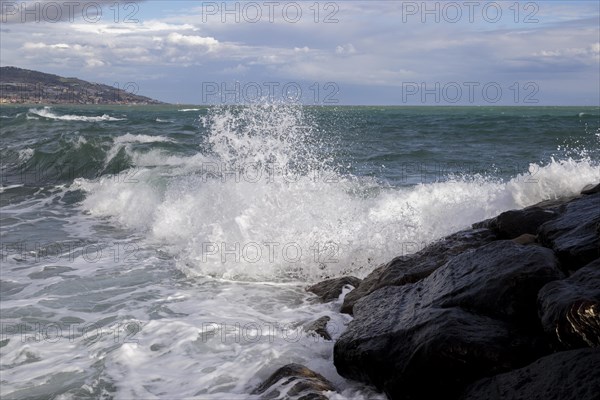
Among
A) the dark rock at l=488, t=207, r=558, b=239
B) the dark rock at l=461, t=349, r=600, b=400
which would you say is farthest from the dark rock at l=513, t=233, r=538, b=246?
the dark rock at l=461, t=349, r=600, b=400

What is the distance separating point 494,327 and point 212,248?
520cm

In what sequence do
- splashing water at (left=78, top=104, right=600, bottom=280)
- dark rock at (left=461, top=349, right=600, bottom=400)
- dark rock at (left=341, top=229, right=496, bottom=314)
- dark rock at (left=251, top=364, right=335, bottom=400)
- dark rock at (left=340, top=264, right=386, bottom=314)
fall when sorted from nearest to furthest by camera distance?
dark rock at (left=461, top=349, right=600, bottom=400), dark rock at (left=251, top=364, right=335, bottom=400), dark rock at (left=341, top=229, right=496, bottom=314), dark rock at (left=340, top=264, right=386, bottom=314), splashing water at (left=78, top=104, right=600, bottom=280)

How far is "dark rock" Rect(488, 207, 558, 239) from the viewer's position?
19.1ft

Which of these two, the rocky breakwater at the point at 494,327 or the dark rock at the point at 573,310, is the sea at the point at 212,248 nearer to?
the rocky breakwater at the point at 494,327

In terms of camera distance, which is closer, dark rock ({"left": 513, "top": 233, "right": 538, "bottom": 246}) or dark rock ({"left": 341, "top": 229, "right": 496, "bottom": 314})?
dark rock ({"left": 513, "top": 233, "right": 538, "bottom": 246})

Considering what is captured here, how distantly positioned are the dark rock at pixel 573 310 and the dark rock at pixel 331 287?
2.92 meters

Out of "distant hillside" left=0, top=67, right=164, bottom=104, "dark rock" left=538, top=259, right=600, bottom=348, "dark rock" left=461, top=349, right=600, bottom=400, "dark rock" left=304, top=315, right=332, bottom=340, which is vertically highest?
"distant hillside" left=0, top=67, right=164, bottom=104

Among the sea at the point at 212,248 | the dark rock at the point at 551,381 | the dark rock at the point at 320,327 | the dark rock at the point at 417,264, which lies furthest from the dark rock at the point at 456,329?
the dark rock at the point at 417,264

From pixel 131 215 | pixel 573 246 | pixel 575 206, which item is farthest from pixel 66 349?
pixel 131 215

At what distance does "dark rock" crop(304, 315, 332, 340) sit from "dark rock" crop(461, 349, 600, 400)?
6.11 feet

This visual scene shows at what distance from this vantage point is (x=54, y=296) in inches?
268

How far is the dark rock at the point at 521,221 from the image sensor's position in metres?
5.81

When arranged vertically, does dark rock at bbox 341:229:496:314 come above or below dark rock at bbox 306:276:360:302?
above

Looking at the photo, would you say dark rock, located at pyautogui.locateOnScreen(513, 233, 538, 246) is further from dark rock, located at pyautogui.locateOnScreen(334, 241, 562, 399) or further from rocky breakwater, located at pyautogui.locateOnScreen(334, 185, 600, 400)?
dark rock, located at pyautogui.locateOnScreen(334, 241, 562, 399)
